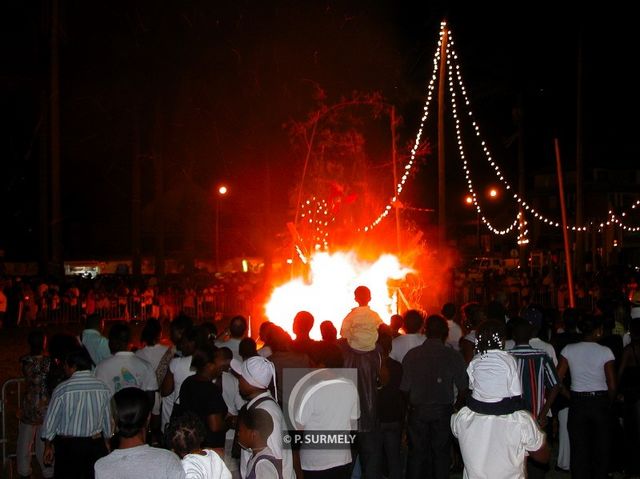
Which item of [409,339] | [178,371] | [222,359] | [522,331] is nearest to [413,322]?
[409,339]

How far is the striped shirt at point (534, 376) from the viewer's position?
715 centimetres

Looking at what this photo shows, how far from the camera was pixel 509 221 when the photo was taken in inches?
2517

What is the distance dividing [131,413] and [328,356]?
2.25 m

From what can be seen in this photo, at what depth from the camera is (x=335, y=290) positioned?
17.4 meters

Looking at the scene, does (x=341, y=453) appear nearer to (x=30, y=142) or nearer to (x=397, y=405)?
(x=397, y=405)

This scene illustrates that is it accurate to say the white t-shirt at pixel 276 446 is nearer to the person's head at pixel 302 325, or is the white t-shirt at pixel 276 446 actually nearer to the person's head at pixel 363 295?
the person's head at pixel 302 325

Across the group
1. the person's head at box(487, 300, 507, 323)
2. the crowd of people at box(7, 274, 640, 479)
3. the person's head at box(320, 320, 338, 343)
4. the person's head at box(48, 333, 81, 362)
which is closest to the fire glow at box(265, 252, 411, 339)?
the person's head at box(487, 300, 507, 323)

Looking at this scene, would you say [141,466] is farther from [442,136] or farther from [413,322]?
[442,136]

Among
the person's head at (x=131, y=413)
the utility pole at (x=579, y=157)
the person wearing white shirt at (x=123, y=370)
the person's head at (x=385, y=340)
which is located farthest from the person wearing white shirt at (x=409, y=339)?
the utility pole at (x=579, y=157)

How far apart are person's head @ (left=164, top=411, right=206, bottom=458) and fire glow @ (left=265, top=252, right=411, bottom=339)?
1105 cm

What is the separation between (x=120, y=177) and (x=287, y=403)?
1847 inches

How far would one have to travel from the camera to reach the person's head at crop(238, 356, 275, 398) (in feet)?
17.5

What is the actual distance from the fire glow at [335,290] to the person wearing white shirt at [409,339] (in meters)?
6.71

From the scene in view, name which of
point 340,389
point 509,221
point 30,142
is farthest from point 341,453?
point 509,221
